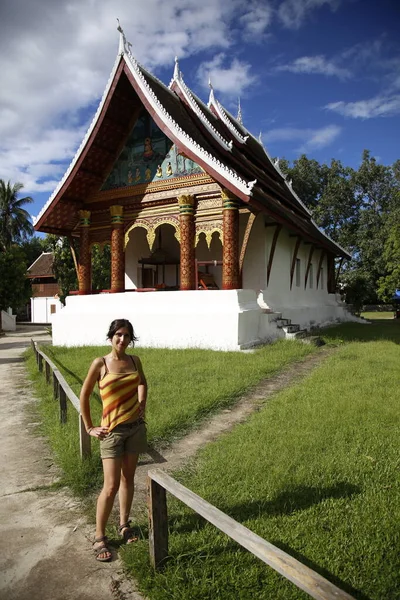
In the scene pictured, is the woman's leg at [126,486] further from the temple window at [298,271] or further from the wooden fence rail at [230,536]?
the temple window at [298,271]

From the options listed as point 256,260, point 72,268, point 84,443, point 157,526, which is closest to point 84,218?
point 256,260

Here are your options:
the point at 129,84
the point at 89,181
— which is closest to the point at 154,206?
the point at 89,181

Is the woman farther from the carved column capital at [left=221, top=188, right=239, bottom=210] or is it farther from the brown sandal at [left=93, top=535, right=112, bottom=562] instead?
the carved column capital at [left=221, top=188, right=239, bottom=210]

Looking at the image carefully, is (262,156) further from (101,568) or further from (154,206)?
(101,568)

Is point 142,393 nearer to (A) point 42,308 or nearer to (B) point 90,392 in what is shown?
(B) point 90,392

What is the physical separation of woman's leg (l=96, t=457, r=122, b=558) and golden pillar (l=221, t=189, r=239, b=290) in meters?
7.43

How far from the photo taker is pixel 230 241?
9.82 meters

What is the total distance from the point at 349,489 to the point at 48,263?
35997 mm

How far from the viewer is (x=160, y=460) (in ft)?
12.4

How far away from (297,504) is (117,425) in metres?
1.32

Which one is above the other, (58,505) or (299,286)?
(299,286)

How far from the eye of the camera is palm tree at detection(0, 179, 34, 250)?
3347 centimetres

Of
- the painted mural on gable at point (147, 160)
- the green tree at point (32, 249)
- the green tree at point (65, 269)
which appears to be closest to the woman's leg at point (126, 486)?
the painted mural on gable at point (147, 160)

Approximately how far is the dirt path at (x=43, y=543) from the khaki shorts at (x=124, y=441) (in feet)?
1.98
